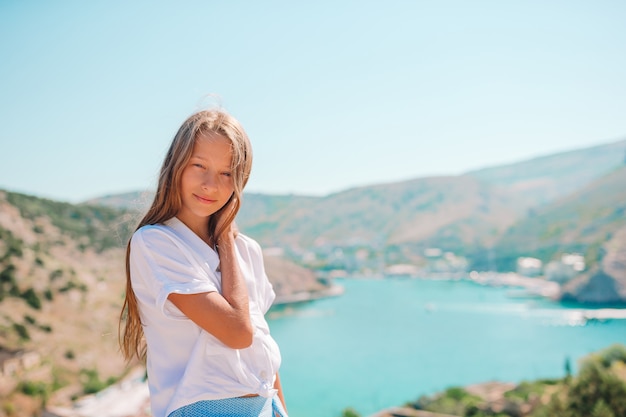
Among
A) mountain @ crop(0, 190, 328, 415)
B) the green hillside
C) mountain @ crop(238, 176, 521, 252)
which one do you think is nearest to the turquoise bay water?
mountain @ crop(0, 190, 328, 415)

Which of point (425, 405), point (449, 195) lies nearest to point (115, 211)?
point (425, 405)

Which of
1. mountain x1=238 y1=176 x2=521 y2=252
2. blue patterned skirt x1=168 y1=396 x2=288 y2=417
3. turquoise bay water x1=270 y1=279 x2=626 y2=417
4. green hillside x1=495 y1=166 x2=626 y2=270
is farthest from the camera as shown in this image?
mountain x1=238 y1=176 x2=521 y2=252

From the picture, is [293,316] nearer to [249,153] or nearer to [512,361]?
[512,361]

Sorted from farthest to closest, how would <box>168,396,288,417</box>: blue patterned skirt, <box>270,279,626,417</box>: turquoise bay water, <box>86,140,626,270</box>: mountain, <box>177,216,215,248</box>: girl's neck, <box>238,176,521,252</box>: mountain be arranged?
<box>238,176,521,252</box>: mountain → <box>86,140,626,270</box>: mountain → <box>270,279,626,417</box>: turquoise bay water → <box>177,216,215,248</box>: girl's neck → <box>168,396,288,417</box>: blue patterned skirt

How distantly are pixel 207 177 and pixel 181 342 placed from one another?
207mm

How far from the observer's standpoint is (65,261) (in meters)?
19.8

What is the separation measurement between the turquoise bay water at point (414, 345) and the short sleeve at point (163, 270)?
18.8 m

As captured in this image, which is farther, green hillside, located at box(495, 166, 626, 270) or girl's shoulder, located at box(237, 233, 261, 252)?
green hillside, located at box(495, 166, 626, 270)

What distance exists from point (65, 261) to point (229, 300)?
21.2 metres

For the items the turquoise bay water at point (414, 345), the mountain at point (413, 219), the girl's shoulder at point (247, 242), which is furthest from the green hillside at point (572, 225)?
the girl's shoulder at point (247, 242)

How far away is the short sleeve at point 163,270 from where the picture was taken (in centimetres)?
61

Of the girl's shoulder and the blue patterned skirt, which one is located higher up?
the girl's shoulder

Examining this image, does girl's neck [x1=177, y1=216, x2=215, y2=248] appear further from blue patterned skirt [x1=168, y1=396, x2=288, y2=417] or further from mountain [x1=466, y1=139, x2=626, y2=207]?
mountain [x1=466, y1=139, x2=626, y2=207]

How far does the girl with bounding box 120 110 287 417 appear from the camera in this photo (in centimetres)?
61
